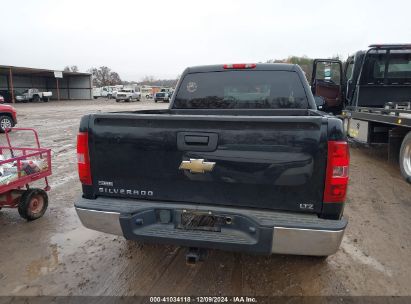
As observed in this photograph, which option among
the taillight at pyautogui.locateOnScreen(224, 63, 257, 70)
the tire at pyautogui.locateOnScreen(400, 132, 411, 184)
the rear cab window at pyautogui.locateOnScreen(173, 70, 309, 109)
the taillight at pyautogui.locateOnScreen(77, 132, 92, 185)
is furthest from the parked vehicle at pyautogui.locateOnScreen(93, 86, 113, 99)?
the taillight at pyautogui.locateOnScreen(77, 132, 92, 185)

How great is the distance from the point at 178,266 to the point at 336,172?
1.93 m

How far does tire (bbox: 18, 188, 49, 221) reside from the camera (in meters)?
4.43

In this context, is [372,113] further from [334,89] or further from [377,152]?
[334,89]

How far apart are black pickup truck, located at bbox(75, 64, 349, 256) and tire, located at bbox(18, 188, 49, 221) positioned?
76.1 inches

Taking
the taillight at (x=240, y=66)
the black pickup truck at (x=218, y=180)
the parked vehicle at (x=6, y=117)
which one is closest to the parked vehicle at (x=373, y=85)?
the taillight at (x=240, y=66)

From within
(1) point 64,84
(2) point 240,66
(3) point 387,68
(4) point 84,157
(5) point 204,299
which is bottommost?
(5) point 204,299

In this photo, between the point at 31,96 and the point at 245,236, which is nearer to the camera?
the point at 245,236

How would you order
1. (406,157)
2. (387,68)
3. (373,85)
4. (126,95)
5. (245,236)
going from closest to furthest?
(245,236) → (406,157) → (387,68) → (373,85) → (126,95)

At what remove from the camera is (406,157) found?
654 cm

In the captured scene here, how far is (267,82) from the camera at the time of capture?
4316 millimetres

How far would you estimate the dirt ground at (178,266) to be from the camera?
3023 mm

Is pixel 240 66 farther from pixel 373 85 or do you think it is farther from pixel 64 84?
pixel 64 84

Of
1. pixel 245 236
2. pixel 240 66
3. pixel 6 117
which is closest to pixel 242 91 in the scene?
pixel 240 66

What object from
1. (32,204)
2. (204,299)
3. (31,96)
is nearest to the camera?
(204,299)
